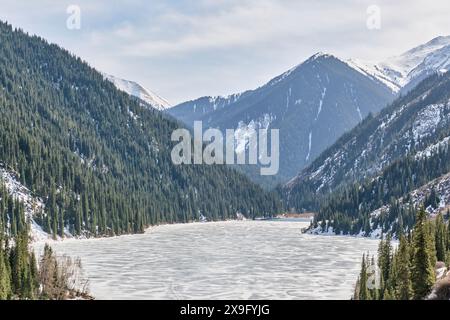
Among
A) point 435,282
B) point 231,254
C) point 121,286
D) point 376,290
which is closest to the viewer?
point 435,282

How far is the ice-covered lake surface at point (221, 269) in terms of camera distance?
91250 millimetres

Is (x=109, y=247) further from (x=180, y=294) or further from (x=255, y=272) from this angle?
(x=180, y=294)

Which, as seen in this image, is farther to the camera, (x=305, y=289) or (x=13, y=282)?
(x=305, y=289)

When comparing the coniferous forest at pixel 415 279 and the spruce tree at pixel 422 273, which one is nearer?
the coniferous forest at pixel 415 279

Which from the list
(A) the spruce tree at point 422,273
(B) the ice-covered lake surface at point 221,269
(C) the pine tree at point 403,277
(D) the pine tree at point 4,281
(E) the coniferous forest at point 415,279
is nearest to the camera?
(E) the coniferous forest at point 415,279

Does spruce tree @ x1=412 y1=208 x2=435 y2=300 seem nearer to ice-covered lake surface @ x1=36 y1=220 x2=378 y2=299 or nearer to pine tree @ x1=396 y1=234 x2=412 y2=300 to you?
pine tree @ x1=396 y1=234 x2=412 y2=300

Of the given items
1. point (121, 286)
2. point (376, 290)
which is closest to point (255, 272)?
point (121, 286)

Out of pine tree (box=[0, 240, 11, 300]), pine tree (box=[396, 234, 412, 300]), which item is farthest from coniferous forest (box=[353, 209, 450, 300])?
pine tree (box=[0, 240, 11, 300])

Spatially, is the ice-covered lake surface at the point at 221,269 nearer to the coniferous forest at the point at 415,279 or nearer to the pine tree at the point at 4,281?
the coniferous forest at the point at 415,279

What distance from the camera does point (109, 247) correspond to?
553 feet

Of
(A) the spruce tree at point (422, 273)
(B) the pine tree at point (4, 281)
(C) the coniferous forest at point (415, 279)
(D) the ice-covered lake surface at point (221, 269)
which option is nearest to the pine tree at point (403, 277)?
(C) the coniferous forest at point (415, 279)

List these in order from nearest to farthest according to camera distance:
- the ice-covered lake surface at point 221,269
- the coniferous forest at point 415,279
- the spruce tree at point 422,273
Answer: the coniferous forest at point 415,279 < the spruce tree at point 422,273 < the ice-covered lake surface at point 221,269

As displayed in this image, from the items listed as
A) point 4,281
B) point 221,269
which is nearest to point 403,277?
point 4,281
